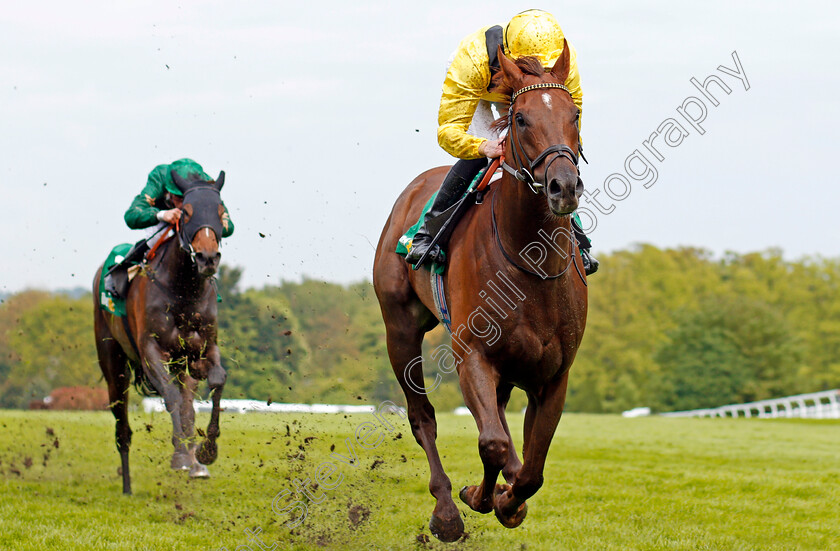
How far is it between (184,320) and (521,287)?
4.37 meters

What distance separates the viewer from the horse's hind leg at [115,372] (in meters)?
8.66

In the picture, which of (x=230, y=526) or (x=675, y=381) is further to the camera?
(x=675, y=381)

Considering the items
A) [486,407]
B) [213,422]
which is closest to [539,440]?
[486,407]

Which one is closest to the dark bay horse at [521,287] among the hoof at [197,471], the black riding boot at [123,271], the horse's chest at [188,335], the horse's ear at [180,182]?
the hoof at [197,471]

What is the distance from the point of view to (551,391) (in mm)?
4980

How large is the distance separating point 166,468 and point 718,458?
758cm

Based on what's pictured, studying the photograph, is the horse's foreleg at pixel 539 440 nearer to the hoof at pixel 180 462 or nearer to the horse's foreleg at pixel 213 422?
the horse's foreleg at pixel 213 422

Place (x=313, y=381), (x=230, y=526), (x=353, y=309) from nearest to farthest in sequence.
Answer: (x=230, y=526) → (x=313, y=381) → (x=353, y=309)

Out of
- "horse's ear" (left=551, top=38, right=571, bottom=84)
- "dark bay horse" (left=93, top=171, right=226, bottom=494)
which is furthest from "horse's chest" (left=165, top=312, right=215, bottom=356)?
"horse's ear" (left=551, top=38, right=571, bottom=84)

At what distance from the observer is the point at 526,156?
166 inches

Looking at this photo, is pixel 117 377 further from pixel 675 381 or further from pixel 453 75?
pixel 675 381

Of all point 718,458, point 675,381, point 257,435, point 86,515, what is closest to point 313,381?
point 257,435

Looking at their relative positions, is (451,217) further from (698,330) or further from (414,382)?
(698,330)

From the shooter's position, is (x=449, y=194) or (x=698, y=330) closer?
(x=449, y=194)
